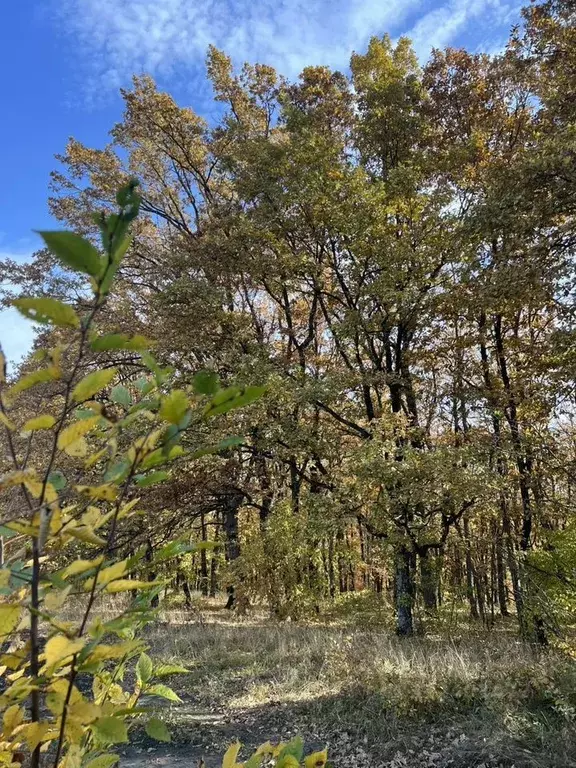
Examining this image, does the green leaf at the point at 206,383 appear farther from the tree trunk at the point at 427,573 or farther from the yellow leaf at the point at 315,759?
the tree trunk at the point at 427,573

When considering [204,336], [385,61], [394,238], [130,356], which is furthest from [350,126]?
[130,356]

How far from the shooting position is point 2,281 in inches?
431

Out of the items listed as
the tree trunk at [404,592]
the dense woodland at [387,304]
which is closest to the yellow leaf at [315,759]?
the dense woodland at [387,304]

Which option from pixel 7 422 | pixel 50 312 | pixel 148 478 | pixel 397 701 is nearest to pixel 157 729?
pixel 148 478

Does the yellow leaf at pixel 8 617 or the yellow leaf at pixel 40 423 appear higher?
the yellow leaf at pixel 40 423

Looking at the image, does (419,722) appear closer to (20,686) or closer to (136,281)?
(20,686)

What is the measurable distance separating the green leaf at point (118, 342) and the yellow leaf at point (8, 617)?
33cm

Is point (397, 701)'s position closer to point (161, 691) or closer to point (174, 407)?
point (161, 691)

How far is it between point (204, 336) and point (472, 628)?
7.51m

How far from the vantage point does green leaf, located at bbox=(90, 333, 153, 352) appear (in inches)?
19.9

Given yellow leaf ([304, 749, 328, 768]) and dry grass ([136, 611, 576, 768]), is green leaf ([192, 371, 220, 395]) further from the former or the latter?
dry grass ([136, 611, 576, 768])

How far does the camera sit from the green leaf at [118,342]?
50 cm

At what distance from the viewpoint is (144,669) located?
38.3 inches

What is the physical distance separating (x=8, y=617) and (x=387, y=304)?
8.07m
